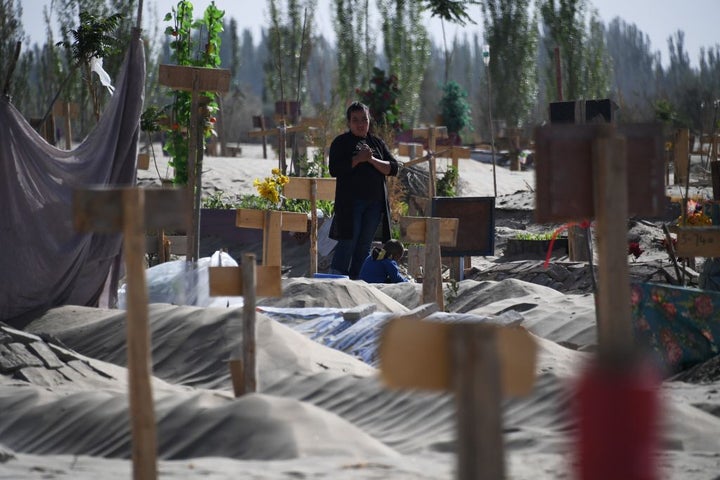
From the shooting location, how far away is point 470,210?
32.8 ft

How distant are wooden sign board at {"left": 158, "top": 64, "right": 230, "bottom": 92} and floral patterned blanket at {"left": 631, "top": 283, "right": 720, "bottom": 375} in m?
3.33

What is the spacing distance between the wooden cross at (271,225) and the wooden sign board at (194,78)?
899mm

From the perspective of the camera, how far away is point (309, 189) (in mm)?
9727

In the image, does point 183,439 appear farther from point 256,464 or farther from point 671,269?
point 671,269

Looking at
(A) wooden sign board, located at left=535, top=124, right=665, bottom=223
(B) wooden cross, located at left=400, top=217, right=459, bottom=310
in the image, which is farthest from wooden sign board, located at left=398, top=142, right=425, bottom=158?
(A) wooden sign board, located at left=535, top=124, right=665, bottom=223

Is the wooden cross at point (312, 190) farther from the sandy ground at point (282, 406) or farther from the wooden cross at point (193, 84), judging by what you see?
the sandy ground at point (282, 406)

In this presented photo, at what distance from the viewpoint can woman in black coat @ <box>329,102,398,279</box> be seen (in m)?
9.13

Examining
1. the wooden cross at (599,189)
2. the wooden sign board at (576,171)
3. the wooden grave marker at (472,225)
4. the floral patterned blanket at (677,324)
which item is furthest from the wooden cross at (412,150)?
the wooden cross at (599,189)

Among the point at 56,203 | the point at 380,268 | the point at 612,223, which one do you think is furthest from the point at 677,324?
the point at 56,203

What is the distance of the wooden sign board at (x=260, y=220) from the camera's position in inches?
335

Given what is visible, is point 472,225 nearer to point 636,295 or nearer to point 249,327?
point 636,295

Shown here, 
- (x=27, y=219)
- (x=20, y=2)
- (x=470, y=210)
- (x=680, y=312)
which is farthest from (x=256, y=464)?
(x=20, y=2)

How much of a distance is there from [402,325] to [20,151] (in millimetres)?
5529

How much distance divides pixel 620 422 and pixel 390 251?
23.9ft
